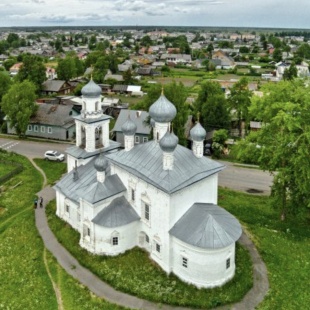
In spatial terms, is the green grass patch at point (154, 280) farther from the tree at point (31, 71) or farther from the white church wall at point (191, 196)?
the tree at point (31, 71)

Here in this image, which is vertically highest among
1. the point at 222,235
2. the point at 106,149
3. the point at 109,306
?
the point at 106,149

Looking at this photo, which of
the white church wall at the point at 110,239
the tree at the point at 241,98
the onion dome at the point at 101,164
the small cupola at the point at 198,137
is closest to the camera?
the small cupola at the point at 198,137

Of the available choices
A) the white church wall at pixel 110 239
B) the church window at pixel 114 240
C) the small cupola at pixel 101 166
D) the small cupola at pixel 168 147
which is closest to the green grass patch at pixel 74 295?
the white church wall at pixel 110 239

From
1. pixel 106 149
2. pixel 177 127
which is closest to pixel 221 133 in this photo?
pixel 177 127

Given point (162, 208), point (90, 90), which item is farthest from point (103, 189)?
point (90, 90)

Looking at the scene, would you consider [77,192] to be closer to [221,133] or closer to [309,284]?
[309,284]

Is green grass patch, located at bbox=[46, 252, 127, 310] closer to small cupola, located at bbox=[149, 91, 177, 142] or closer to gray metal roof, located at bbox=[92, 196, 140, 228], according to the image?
gray metal roof, located at bbox=[92, 196, 140, 228]

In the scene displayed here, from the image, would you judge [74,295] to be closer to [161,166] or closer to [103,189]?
[103,189]

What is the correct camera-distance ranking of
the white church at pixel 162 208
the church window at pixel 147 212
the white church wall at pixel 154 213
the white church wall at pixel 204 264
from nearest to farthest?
1. the white church wall at pixel 204 264
2. the white church at pixel 162 208
3. the white church wall at pixel 154 213
4. the church window at pixel 147 212
